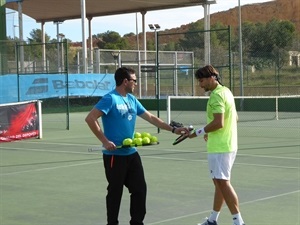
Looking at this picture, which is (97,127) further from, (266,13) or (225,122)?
(266,13)

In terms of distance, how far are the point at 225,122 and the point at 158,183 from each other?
12.9 feet

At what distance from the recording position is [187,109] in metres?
32.5

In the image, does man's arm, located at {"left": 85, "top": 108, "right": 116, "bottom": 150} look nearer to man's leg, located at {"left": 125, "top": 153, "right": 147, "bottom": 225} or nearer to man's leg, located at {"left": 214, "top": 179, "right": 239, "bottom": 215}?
man's leg, located at {"left": 125, "top": 153, "right": 147, "bottom": 225}

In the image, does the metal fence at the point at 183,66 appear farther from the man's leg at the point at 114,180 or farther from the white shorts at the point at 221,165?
the man's leg at the point at 114,180

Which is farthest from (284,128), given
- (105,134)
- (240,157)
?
(105,134)

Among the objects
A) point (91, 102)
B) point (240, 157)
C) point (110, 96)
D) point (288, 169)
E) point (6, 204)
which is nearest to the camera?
point (110, 96)

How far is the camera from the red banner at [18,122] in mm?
20000

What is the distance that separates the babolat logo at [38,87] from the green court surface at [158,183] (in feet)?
32.4

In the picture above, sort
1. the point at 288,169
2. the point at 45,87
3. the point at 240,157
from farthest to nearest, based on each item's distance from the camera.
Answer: the point at 45,87
the point at 240,157
the point at 288,169

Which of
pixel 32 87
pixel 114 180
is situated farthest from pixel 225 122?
pixel 32 87

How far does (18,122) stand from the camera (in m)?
20.4

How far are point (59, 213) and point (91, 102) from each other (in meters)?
27.1

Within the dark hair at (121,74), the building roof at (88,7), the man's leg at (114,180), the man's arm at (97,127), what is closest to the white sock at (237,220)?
the man's leg at (114,180)

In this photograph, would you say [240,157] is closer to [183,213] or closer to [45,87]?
[183,213]
